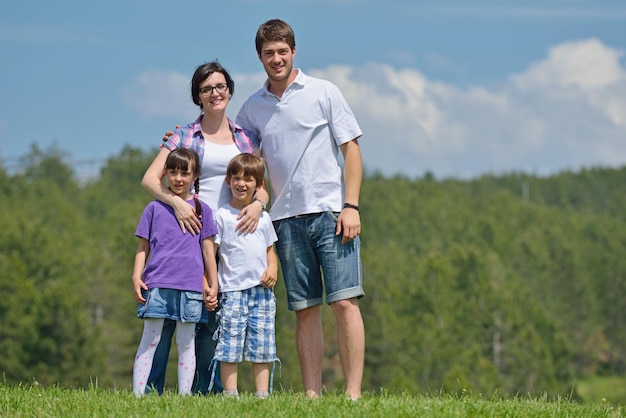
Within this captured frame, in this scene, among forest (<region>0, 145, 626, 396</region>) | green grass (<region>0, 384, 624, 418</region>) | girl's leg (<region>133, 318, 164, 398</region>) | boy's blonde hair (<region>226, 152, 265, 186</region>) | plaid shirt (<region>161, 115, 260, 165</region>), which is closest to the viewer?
green grass (<region>0, 384, 624, 418</region>)

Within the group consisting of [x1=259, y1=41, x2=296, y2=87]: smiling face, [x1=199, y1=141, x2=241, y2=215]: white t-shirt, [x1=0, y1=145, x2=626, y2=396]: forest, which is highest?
[x1=259, y1=41, x2=296, y2=87]: smiling face

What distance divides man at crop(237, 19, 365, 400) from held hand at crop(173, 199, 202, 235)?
58 cm

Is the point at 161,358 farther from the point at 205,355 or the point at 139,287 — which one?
the point at 139,287

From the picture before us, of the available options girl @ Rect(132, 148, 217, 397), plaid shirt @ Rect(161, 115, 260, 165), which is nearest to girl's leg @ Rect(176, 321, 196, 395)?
girl @ Rect(132, 148, 217, 397)

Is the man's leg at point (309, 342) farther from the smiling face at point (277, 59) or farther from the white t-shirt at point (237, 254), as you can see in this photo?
the smiling face at point (277, 59)

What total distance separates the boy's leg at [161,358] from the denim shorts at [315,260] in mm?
848

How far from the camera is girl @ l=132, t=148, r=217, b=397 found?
6.69 meters

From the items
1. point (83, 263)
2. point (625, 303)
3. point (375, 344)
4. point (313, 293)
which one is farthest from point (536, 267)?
point (313, 293)

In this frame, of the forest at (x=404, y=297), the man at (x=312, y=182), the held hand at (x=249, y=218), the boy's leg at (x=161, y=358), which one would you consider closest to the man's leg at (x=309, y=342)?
the man at (x=312, y=182)

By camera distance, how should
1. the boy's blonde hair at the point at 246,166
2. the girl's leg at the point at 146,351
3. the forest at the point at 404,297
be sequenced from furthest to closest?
the forest at the point at 404,297, the girl's leg at the point at 146,351, the boy's blonde hair at the point at 246,166

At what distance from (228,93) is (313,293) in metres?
1.51

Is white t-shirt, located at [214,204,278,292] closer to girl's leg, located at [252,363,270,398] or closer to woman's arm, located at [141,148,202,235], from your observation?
woman's arm, located at [141,148,202,235]

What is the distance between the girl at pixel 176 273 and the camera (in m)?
6.69

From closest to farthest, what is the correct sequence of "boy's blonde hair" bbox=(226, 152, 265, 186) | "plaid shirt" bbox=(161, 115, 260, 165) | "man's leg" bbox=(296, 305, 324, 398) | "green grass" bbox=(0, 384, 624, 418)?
"green grass" bbox=(0, 384, 624, 418), "boy's blonde hair" bbox=(226, 152, 265, 186), "plaid shirt" bbox=(161, 115, 260, 165), "man's leg" bbox=(296, 305, 324, 398)
